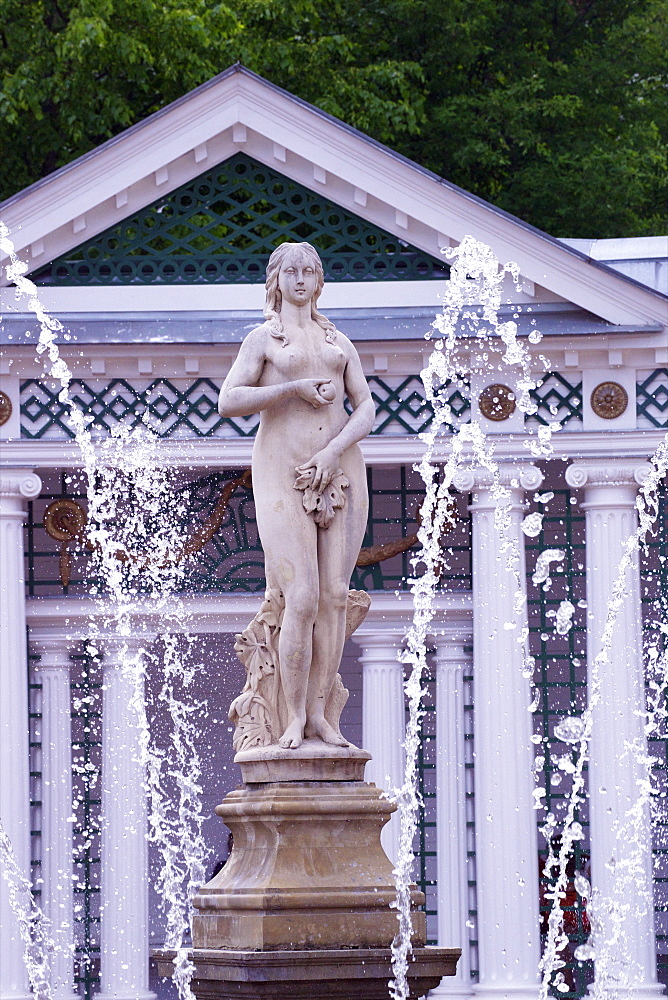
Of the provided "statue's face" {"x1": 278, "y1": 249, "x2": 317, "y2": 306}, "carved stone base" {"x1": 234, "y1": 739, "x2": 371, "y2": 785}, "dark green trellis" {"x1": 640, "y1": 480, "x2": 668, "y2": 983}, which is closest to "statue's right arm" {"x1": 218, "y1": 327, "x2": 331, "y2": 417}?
"statue's face" {"x1": 278, "y1": 249, "x2": 317, "y2": 306}

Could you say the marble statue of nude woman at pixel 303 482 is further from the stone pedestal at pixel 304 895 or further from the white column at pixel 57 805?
the white column at pixel 57 805

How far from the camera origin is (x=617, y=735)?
660 inches

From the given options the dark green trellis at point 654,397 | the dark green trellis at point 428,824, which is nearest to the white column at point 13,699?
the dark green trellis at point 428,824

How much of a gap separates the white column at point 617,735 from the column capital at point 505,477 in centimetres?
31

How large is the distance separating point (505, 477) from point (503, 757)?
2.42m

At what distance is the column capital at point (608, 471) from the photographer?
56.0 ft

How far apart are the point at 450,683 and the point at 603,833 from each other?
6.22ft

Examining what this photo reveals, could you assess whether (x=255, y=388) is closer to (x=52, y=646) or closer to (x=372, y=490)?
(x=52, y=646)

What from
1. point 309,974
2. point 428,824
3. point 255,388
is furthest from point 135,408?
point 309,974

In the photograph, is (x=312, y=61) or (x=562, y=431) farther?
(x=312, y=61)

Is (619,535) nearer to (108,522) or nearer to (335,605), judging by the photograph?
(108,522)

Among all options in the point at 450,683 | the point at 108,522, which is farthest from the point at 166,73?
the point at 450,683

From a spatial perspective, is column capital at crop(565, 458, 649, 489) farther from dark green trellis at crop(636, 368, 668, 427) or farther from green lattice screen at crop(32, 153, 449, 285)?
green lattice screen at crop(32, 153, 449, 285)

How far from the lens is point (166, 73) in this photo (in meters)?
25.2
